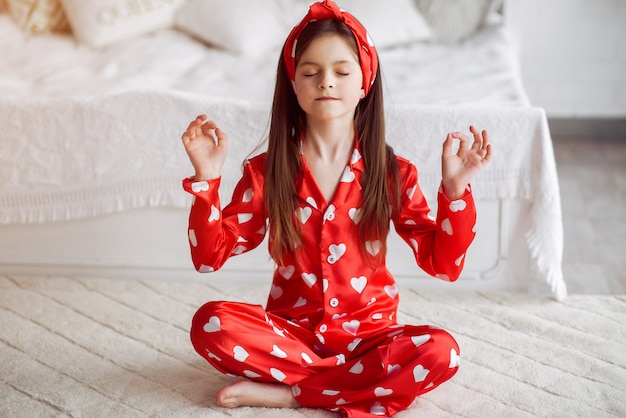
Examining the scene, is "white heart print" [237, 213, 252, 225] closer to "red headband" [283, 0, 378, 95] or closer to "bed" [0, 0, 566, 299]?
"red headband" [283, 0, 378, 95]

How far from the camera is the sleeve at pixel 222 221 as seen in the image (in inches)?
57.0

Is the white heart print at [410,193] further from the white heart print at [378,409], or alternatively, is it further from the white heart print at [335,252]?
the white heart print at [378,409]

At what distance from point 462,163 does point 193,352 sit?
0.72 metres

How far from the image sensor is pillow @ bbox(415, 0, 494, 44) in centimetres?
294

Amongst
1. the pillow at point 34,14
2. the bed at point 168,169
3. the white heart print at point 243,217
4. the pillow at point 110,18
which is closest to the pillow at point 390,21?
the bed at point 168,169

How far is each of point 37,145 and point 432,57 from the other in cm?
126

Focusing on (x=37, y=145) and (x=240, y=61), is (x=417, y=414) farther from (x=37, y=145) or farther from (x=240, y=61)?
(x=240, y=61)

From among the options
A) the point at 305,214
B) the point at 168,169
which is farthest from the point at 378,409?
the point at 168,169

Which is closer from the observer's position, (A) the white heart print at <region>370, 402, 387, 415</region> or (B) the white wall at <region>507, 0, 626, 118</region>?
(A) the white heart print at <region>370, 402, 387, 415</region>

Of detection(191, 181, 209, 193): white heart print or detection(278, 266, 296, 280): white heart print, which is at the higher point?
detection(191, 181, 209, 193): white heart print

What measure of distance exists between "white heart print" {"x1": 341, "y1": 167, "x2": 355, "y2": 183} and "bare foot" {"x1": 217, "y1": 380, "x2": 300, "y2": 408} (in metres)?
0.39


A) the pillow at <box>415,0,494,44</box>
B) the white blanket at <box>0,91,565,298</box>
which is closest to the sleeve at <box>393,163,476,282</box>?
the white blanket at <box>0,91,565,298</box>

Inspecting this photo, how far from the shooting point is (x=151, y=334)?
6.18ft

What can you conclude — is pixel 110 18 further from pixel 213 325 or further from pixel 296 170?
pixel 213 325
